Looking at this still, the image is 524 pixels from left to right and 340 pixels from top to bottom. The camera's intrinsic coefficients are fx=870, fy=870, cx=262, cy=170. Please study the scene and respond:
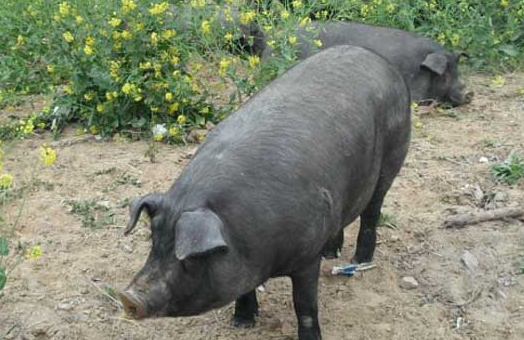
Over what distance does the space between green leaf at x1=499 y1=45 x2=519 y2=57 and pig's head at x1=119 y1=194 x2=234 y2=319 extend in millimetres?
5067

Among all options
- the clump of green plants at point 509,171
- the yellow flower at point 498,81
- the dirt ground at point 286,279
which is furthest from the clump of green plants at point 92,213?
the yellow flower at point 498,81

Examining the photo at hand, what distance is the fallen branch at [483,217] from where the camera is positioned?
477 cm

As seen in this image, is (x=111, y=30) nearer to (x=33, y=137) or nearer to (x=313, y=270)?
(x=33, y=137)

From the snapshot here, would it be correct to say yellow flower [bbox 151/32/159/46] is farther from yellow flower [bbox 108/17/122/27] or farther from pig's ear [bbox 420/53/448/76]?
pig's ear [bbox 420/53/448/76]

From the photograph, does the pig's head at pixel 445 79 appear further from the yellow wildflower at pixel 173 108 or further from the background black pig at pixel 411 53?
the yellow wildflower at pixel 173 108

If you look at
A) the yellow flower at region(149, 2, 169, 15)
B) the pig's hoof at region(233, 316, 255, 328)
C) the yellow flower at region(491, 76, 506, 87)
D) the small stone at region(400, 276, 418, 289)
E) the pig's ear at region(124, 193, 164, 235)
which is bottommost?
the yellow flower at region(491, 76, 506, 87)

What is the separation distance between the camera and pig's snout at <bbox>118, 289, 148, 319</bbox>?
2992mm

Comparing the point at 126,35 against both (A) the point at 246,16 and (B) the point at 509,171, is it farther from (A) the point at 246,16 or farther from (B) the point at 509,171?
(B) the point at 509,171

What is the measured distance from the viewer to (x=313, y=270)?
139 inches

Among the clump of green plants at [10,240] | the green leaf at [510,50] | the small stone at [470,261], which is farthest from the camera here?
the green leaf at [510,50]

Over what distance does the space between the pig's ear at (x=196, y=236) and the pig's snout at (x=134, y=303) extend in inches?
8.7

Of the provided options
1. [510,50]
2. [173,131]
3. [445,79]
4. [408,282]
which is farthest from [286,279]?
[510,50]

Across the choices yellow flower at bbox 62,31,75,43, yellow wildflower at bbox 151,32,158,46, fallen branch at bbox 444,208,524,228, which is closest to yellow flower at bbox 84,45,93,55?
yellow flower at bbox 62,31,75,43

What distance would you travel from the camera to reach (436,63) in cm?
704
